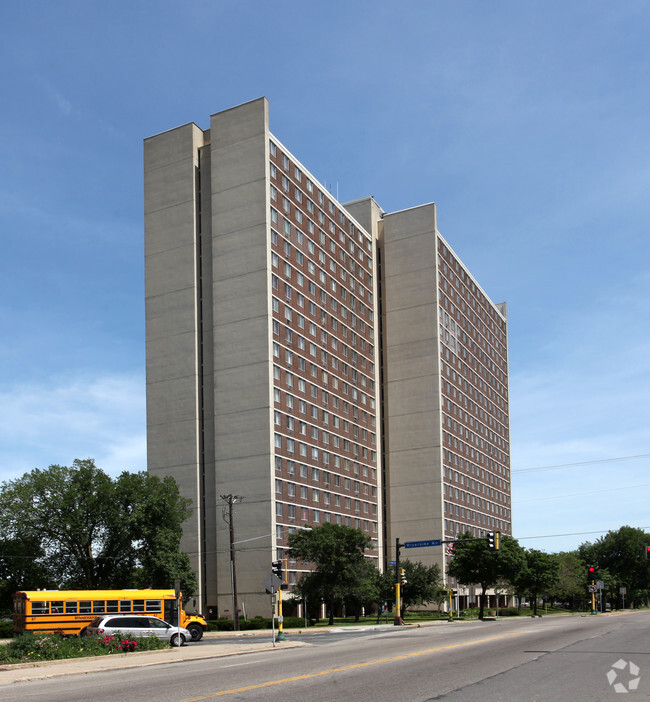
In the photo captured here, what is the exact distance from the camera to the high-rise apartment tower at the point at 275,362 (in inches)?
3472

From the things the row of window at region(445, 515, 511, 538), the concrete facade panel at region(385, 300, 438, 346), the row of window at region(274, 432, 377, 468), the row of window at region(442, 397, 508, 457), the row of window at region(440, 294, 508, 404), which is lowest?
the row of window at region(445, 515, 511, 538)

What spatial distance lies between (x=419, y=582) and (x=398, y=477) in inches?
1214

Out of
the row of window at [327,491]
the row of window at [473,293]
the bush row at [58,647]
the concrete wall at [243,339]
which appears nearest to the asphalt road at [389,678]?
the bush row at [58,647]

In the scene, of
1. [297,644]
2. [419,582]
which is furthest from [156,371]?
[297,644]

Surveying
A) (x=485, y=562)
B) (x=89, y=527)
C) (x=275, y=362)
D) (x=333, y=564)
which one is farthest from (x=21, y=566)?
(x=485, y=562)

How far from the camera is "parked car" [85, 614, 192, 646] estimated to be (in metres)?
36.8

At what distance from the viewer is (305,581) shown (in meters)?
77.7

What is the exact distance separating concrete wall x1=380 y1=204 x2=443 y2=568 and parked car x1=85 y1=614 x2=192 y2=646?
8080 centimetres

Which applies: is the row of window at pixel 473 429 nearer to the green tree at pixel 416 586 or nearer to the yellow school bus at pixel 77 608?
the green tree at pixel 416 586

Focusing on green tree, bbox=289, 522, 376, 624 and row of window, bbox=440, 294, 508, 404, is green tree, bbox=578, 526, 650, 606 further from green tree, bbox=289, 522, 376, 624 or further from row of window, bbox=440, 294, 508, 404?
green tree, bbox=289, 522, 376, 624

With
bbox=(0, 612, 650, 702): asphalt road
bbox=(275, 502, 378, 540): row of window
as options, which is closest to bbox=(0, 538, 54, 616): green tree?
bbox=(275, 502, 378, 540): row of window

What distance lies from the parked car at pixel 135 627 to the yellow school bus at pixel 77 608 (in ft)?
13.5

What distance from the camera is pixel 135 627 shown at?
37.7 meters

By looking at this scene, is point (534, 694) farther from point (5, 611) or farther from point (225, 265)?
point (225, 265)
